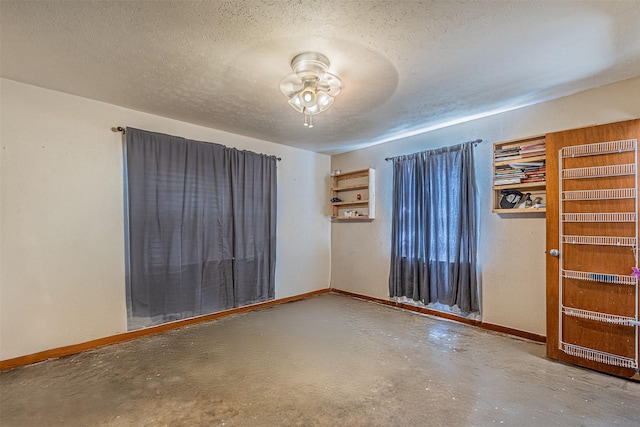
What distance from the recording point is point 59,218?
2.76 metres

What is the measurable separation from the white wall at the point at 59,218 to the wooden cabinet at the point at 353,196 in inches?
109

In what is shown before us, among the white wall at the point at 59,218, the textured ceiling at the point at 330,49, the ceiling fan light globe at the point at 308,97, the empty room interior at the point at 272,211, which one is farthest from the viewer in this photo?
the white wall at the point at 59,218

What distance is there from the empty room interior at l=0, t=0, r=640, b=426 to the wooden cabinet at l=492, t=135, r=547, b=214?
23 mm

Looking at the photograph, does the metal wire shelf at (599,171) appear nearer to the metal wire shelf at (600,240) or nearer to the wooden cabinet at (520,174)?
the wooden cabinet at (520,174)

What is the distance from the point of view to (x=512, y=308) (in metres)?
3.20

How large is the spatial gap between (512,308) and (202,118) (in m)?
4.11

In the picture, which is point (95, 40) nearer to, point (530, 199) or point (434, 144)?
point (434, 144)

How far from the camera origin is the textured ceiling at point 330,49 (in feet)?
5.51

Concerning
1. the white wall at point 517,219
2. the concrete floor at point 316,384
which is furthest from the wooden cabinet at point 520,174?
the concrete floor at point 316,384

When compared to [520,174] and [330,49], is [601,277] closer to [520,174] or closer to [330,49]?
[520,174]

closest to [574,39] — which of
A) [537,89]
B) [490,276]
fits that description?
[537,89]

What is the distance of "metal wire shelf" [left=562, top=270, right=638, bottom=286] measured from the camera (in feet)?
7.58

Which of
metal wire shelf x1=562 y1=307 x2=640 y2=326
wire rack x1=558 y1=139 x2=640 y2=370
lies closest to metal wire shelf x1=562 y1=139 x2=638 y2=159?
wire rack x1=558 y1=139 x2=640 y2=370

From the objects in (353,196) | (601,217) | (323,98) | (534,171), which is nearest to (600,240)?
(601,217)
